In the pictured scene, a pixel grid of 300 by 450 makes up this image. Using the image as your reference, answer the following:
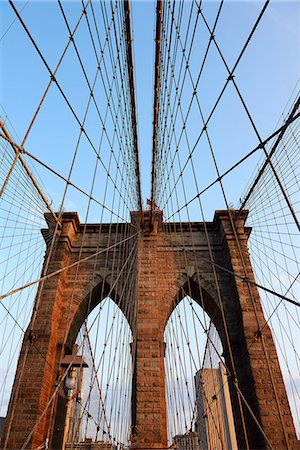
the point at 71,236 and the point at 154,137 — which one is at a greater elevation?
the point at 154,137

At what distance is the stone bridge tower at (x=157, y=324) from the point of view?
645 cm

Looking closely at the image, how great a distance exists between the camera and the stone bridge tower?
645 centimetres

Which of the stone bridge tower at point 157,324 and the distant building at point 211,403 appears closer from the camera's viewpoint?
the stone bridge tower at point 157,324

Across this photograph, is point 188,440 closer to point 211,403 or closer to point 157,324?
point 211,403

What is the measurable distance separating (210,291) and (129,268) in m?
2.38

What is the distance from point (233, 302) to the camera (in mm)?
8414

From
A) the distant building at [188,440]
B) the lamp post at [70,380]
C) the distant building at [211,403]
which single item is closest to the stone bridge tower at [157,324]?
the distant building at [188,440]

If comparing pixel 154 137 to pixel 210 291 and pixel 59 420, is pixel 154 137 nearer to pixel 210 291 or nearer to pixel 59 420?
pixel 210 291

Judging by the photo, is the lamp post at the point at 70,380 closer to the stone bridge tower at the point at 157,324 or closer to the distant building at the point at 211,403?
the stone bridge tower at the point at 157,324

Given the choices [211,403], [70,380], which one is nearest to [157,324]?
[211,403]

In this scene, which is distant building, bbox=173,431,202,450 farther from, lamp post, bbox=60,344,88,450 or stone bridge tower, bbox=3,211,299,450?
lamp post, bbox=60,344,88,450

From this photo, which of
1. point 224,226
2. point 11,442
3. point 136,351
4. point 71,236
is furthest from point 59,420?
point 224,226

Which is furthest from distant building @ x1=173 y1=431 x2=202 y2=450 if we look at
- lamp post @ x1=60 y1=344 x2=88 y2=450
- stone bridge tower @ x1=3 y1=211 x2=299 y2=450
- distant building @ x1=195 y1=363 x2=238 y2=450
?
lamp post @ x1=60 y1=344 x2=88 y2=450

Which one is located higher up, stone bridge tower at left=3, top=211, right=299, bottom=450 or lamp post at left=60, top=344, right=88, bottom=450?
stone bridge tower at left=3, top=211, right=299, bottom=450
